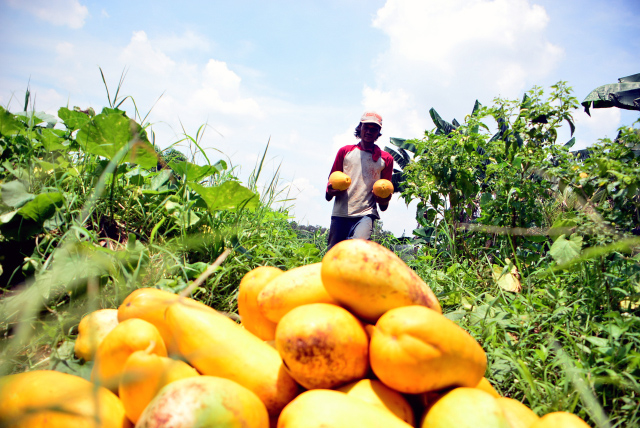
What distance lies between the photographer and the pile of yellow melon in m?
0.92

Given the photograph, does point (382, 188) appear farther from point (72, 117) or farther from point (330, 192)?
point (72, 117)

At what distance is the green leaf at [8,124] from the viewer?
2.58 meters

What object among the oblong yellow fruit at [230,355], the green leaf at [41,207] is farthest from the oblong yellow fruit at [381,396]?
the green leaf at [41,207]

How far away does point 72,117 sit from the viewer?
278 cm

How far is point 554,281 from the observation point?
8.71 ft

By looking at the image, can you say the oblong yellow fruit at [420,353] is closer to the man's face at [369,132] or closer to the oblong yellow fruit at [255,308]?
the oblong yellow fruit at [255,308]

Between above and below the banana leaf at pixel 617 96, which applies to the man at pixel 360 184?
below

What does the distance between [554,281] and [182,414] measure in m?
2.70

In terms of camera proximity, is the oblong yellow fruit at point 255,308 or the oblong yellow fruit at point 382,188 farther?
the oblong yellow fruit at point 382,188

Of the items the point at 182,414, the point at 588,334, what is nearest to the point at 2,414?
the point at 182,414

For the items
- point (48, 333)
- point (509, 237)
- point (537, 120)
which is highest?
point (537, 120)

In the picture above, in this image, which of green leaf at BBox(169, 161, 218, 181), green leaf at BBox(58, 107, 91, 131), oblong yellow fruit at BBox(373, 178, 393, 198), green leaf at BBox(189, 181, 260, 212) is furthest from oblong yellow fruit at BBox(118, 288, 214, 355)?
oblong yellow fruit at BBox(373, 178, 393, 198)

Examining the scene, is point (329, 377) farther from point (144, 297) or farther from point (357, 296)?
point (144, 297)

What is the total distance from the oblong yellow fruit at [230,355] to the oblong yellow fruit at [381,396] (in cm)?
19
